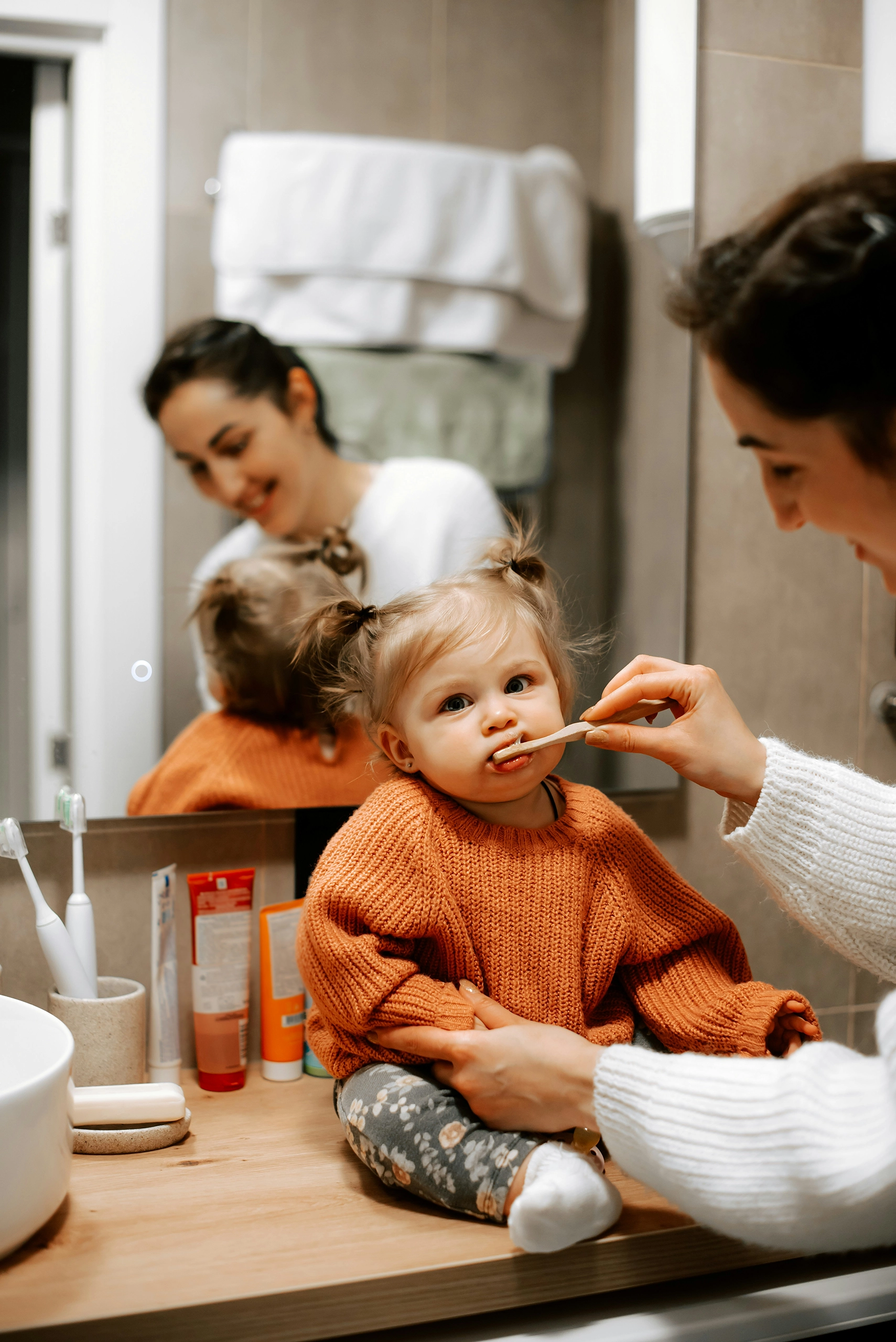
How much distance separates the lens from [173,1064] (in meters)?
0.98

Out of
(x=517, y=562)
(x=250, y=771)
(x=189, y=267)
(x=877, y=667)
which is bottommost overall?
(x=250, y=771)

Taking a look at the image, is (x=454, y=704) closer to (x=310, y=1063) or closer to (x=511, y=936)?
(x=511, y=936)

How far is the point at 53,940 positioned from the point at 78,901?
0.16 feet

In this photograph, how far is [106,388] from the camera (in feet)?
3.15

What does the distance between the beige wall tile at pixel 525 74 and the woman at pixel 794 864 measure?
405 millimetres

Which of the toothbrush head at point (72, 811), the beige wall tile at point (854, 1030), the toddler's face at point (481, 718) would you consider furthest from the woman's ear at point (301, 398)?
the beige wall tile at point (854, 1030)

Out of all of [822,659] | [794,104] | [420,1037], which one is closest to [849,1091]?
[420,1037]

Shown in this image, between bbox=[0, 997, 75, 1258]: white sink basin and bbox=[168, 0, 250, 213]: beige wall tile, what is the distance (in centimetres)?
76

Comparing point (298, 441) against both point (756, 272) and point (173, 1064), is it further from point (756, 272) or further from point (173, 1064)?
point (173, 1064)

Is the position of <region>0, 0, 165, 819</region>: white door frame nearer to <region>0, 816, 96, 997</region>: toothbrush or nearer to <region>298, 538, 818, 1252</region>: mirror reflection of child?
<region>0, 816, 96, 997</region>: toothbrush

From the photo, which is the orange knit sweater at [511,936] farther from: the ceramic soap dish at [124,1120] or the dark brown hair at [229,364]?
the dark brown hair at [229,364]

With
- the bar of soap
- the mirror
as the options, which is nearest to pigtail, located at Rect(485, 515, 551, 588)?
the mirror

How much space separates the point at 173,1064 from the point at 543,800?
44cm

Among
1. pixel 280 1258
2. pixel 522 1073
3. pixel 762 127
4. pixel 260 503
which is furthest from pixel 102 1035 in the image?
pixel 762 127
